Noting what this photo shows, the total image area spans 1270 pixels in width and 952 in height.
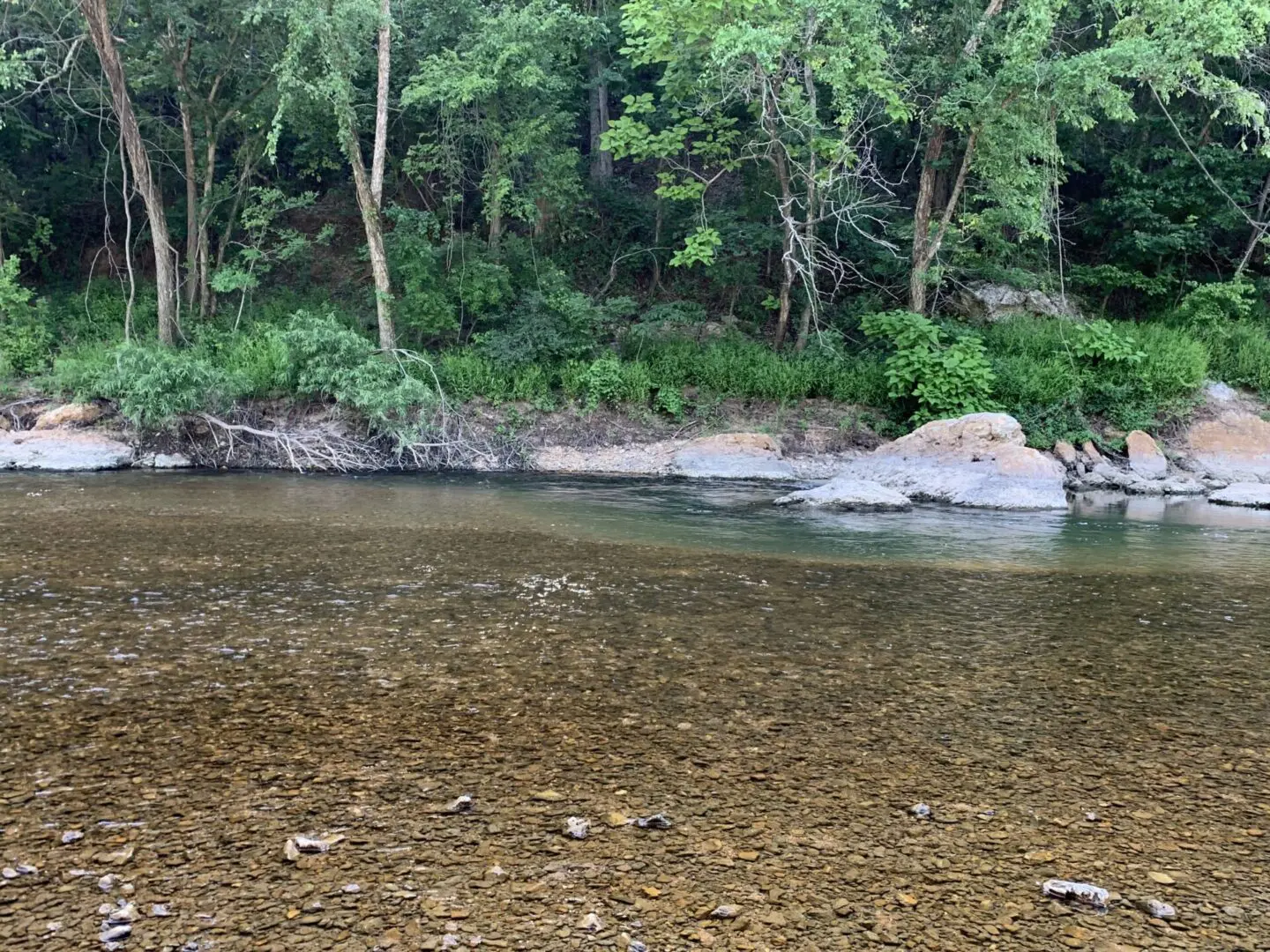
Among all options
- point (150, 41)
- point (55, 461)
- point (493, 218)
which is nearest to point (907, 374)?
point (493, 218)

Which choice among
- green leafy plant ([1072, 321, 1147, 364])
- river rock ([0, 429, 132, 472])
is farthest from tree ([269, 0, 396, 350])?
green leafy plant ([1072, 321, 1147, 364])

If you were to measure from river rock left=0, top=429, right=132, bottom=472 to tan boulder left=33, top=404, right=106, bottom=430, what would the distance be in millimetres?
246

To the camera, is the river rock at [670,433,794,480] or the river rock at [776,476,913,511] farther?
the river rock at [670,433,794,480]

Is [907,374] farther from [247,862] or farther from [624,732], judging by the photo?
[247,862]

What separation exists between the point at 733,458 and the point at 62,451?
1042cm

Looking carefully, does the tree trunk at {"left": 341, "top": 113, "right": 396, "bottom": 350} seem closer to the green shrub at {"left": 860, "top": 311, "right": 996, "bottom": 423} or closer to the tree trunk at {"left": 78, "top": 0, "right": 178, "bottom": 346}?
the tree trunk at {"left": 78, "top": 0, "right": 178, "bottom": 346}

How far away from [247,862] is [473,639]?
2427mm

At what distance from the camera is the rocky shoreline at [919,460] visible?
11.9 meters

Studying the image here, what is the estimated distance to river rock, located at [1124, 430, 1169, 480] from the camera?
14.0 m

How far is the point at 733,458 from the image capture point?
14375mm

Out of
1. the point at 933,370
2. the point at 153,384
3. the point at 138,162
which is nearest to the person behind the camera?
the point at 153,384

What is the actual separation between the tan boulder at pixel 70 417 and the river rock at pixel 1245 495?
1728 cm

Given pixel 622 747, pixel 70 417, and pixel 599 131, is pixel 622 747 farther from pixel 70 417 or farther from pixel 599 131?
pixel 599 131

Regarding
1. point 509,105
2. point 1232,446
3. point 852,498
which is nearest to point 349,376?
point 509,105
